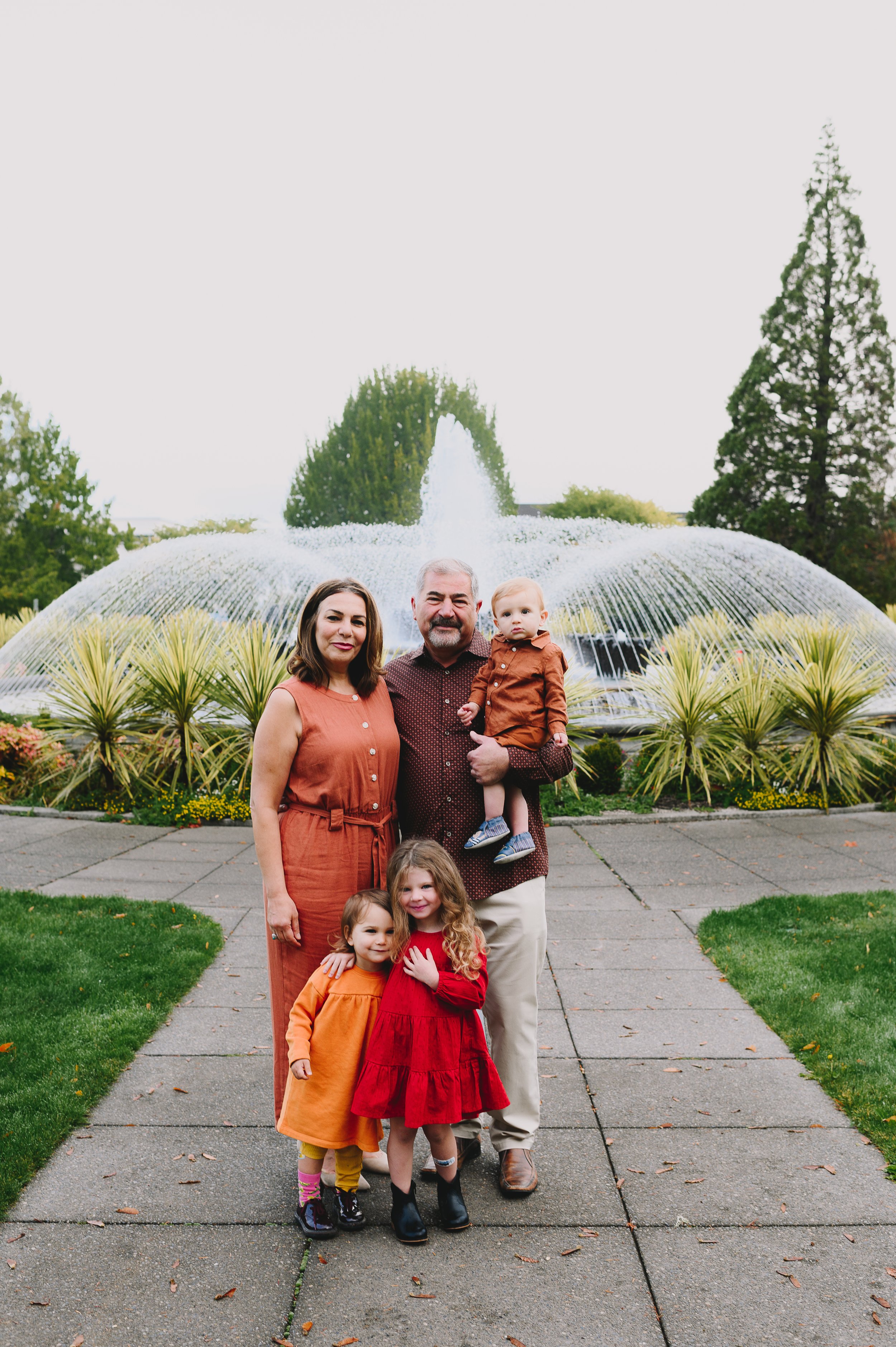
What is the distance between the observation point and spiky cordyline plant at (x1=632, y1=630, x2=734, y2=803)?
30.9ft

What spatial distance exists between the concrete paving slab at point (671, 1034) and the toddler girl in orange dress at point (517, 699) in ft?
5.05

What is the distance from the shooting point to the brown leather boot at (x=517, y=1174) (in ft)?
9.73

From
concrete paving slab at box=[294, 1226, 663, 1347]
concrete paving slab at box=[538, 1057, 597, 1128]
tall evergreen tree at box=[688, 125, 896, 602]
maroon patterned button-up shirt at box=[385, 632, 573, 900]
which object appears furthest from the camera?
tall evergreen tree at box=[688, 125, 896, 602]

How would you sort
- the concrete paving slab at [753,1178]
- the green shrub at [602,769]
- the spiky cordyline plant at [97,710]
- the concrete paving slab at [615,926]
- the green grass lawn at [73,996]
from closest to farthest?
the concrete paving slab at [753,1178] < the green grass lawn at [73,996] < the concrete paving slab at [615,926] < the spiky cordyline plant at [97,710] < the green shrub at [602,769]

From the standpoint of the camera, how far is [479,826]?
3.09 m

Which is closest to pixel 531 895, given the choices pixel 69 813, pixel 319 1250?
pixel 319 1250

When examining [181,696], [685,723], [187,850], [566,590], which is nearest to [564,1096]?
[187,850]

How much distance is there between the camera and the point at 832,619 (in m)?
12.3

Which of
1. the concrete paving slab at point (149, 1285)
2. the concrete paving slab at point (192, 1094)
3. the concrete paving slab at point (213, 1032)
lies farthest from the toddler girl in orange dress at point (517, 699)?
the concrete paving slab at point (213, 1032)

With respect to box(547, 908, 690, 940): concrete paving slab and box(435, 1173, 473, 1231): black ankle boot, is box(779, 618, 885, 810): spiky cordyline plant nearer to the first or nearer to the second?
box(547, 908, 690, 940): concrete paving slab

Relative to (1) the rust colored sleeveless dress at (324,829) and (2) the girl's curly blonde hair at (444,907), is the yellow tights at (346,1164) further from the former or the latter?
(2) the girl's curly blonde hair at (444,907)

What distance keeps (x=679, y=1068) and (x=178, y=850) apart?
16.6ft

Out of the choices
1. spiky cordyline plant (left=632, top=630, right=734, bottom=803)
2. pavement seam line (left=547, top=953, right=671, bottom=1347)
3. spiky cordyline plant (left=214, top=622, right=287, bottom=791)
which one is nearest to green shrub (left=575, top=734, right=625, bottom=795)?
spiky cordyline plant (left=632, top=630, right=734, bottom=803)

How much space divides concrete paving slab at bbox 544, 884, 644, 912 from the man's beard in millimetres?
3393
